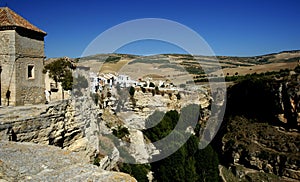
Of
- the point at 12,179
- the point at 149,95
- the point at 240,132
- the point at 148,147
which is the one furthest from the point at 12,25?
the point at 240,132

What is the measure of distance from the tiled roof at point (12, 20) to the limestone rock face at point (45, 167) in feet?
27.8

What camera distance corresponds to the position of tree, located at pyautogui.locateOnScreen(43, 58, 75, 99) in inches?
588

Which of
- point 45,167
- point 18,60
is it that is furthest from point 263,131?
point 45,167

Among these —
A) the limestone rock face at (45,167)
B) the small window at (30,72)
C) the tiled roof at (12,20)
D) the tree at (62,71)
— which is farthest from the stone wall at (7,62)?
the limestone rock face at (45,167)

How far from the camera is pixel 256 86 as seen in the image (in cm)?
4219

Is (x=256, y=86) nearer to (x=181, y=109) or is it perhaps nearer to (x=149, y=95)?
(x=181, y=109)

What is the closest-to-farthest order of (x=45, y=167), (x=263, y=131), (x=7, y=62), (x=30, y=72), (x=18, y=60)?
(x=45, y=167)
(x=7, y=62)
(x=18, y=60)
(x=30, y=72)
(x=263, y=131)

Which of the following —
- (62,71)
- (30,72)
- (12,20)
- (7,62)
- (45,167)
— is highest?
(12,20)

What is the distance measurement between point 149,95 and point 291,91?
19.6 m

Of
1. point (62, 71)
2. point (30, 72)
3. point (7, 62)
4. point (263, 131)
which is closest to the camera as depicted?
point (7, 62)

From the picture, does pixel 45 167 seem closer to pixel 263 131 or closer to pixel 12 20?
pixel 12 20

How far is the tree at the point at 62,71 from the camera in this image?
1494cm

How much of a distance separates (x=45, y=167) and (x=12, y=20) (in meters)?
10.2

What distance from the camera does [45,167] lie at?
14.1 feet
